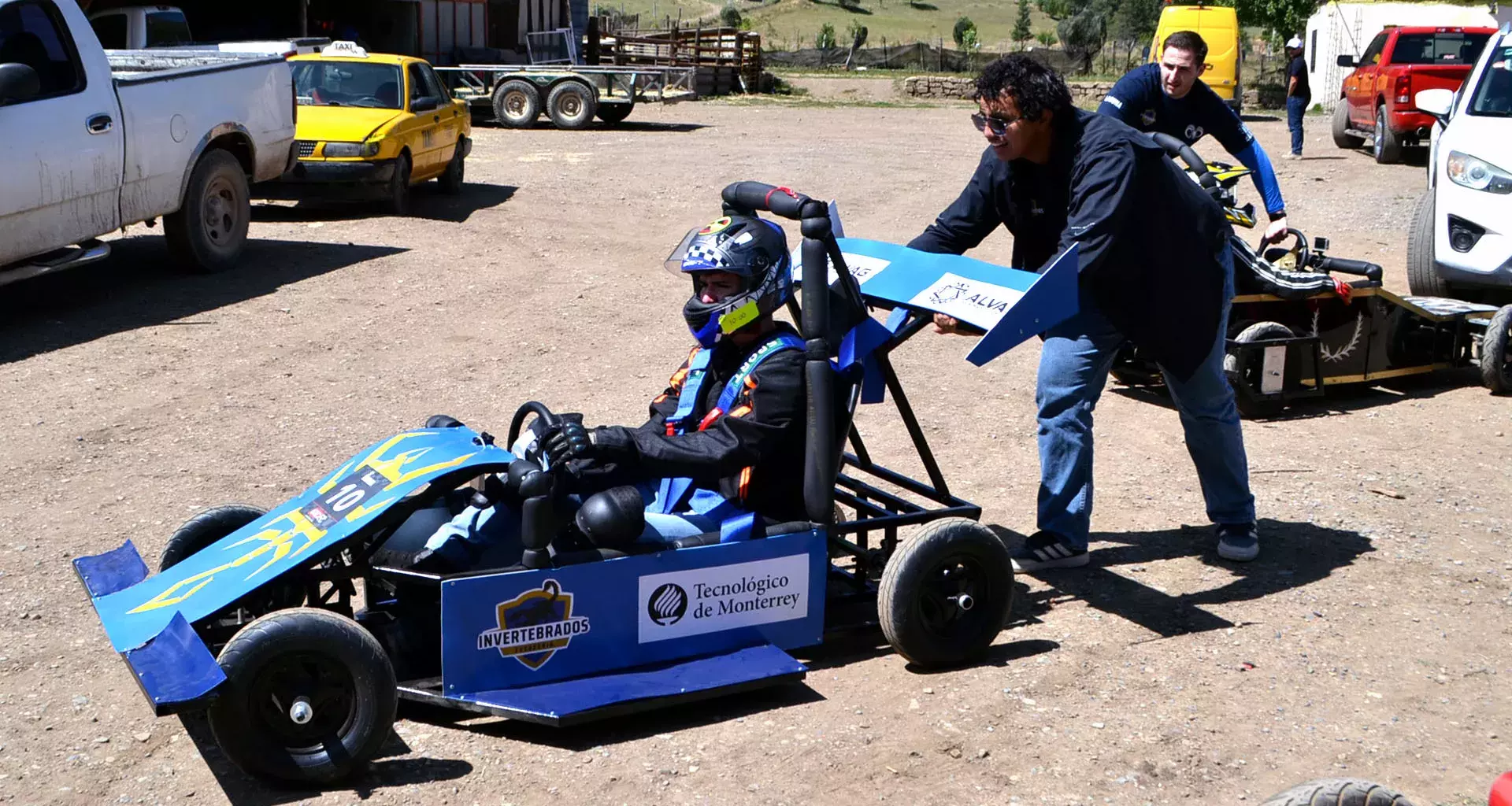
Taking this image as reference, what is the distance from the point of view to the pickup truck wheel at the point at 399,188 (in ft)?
48.6

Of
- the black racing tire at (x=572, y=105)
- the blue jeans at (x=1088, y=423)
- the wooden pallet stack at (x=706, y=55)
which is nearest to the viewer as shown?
the blue jeans at (x=1088, y=423)

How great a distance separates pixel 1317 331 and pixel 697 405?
5116 mm

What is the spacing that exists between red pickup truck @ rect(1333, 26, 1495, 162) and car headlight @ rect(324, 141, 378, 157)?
1388cm

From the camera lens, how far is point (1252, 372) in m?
8.28

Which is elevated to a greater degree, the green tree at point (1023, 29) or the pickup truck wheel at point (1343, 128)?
the green tree at point (1023, 29)

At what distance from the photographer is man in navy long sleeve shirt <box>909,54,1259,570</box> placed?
529 cm

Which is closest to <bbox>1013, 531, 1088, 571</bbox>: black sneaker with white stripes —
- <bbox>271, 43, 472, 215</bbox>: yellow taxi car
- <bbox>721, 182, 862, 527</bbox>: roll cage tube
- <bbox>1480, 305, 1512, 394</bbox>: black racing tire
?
<bbox>721, 182, 862, 527</bbox>: roll cage tube

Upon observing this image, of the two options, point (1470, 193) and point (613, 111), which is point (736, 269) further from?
point (613, 111)

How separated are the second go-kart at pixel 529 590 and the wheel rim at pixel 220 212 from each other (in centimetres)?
754

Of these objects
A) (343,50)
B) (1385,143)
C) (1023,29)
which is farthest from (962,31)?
(343,50)

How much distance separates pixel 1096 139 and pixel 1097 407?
350cm

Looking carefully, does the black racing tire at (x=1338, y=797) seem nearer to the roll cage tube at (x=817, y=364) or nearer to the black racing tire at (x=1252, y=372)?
the roll cage tube at (x=817, y=364)

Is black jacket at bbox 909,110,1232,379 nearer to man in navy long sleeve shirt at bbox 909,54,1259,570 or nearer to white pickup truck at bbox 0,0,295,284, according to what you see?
man in navy long sleeve shirt at bbox 909,54,1259,570

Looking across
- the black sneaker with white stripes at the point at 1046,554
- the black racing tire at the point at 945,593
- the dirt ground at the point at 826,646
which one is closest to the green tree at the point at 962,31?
the dirt ground at the point at 826,646
